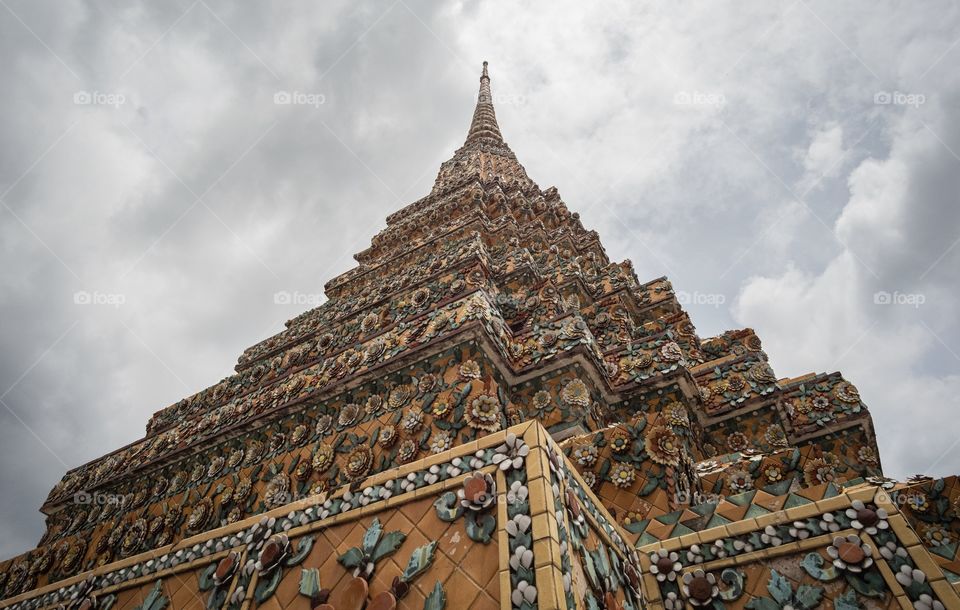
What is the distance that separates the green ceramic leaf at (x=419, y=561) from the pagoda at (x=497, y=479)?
1 centimetres

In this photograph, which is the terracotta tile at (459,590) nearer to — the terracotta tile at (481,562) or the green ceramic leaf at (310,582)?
the terracotta tile at (481,562)

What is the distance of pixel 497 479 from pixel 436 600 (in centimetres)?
63

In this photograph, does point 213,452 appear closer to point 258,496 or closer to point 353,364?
point 258,496

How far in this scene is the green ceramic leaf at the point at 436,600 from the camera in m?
2.54

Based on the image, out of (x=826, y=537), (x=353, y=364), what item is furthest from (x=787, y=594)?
(x=353, y=364)

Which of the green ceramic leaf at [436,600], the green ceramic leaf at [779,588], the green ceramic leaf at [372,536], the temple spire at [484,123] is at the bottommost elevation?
the green ceramic leaf at [436,600]

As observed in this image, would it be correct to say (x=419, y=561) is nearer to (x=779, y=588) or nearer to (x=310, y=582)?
(x=310, y=582)

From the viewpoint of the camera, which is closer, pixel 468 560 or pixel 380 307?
pixel 468 560

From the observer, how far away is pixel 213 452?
21.7ft

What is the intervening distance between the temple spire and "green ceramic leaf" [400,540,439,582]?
71.9 feet

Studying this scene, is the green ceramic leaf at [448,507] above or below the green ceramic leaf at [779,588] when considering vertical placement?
above

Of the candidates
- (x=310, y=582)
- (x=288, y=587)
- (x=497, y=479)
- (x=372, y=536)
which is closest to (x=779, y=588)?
(x=497, y=479)

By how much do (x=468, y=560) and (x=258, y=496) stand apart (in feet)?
12.0

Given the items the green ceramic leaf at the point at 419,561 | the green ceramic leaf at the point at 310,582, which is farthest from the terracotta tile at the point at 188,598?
the green ceramic leaf at the point at 419,561
